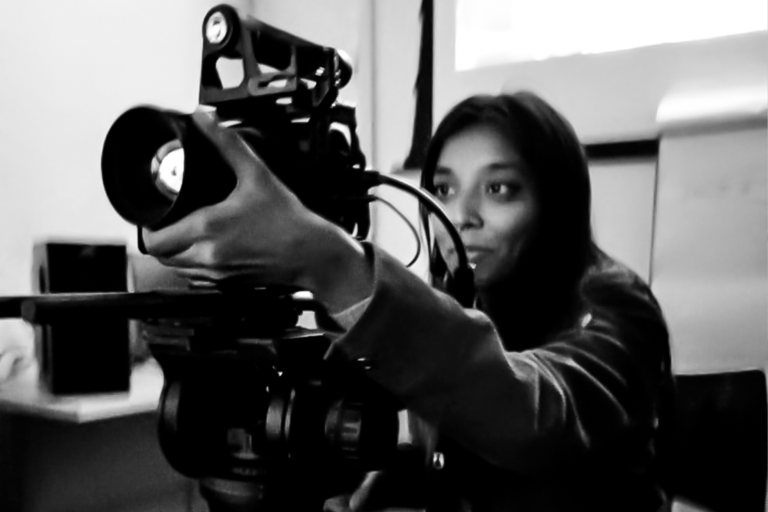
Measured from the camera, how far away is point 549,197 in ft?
2.80

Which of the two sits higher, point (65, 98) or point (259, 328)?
point (65, 98)

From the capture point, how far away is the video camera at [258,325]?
484 mm

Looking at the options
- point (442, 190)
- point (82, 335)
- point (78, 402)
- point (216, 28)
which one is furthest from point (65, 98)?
point (216, 28)

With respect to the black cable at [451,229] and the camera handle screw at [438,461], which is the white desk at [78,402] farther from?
the black cable at [451,229]

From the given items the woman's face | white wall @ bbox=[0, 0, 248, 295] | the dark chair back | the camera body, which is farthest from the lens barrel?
white wall @ bbox=[0, 0, 248, 295]

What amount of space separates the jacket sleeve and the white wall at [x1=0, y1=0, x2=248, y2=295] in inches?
33.8

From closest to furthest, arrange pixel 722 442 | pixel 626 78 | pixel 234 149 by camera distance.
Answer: pixel 234 149, pixel 722 442, pixel 626 78

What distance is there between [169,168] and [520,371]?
0.34 meters

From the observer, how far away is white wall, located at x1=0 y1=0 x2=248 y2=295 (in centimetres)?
117

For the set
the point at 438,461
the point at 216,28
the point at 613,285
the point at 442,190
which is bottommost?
the point at 438,461

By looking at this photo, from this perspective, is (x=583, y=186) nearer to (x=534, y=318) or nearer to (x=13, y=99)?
(x=534, y=318)

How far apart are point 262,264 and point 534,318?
45 centimetres

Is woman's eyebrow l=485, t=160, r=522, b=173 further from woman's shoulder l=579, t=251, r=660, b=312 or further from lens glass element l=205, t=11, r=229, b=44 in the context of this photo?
lens glass element l=205, t=11, r=229, b=44

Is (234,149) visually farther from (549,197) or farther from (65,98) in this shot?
(65,98)
